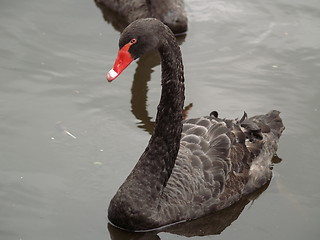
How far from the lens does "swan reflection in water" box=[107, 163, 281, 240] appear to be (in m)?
5.22

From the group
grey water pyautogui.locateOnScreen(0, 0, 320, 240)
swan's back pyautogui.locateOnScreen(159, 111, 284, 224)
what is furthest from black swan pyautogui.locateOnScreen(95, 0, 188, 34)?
swan's back pyautogui.locateOnScreen(159, 111, 284, 224)

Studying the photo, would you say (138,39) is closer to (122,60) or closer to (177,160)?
(122,60)

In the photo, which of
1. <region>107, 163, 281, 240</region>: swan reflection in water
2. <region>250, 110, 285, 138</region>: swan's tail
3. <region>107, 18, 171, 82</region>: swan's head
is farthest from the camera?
<region>250, 110, 285, 138</region>: swan's tail

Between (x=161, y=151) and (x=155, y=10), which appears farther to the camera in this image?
(x=155, y=10)

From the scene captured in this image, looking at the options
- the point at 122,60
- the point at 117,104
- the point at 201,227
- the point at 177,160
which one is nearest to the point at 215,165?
the point at 177,160

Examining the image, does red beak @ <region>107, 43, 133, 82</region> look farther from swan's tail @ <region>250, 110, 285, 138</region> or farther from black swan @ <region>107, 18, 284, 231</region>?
swan's tail @ <region>250, 110, 285, 138</region>

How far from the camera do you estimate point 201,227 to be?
17.7 ft

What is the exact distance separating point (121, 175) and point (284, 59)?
256 centimetres

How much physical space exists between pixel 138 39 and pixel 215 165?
48.9 inches

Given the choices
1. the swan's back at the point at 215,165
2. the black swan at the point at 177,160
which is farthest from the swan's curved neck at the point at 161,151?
the swan's back at the point at 215,165

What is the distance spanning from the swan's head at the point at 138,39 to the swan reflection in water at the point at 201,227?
3.69 ft

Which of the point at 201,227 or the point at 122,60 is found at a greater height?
the point at 122,60

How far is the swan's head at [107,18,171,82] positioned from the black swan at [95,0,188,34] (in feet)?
10.4

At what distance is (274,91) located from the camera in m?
7.05
